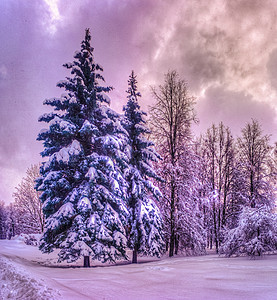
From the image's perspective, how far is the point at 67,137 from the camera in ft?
34.2

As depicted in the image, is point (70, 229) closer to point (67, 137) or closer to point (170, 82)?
point (67, 137)

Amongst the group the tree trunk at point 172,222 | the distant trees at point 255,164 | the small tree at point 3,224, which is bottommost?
the small tree at point 3,224

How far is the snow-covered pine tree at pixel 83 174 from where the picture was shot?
8938mm

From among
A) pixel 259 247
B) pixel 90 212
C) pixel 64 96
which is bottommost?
pixel 259 247

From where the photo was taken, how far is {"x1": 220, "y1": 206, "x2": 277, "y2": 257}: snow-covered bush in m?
8.63

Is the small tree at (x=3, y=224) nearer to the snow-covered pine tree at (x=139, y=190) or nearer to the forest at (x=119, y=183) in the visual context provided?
the forest at (x=119, y=183)

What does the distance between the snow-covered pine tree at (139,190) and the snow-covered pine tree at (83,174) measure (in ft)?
4.37

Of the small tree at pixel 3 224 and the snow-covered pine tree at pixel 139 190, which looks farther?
the small tree at pixel 3 224

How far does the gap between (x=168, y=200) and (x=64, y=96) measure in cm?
923

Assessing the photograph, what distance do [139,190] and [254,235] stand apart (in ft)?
20.1

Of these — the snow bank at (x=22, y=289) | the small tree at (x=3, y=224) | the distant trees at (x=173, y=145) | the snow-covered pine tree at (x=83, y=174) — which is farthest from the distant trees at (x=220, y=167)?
the small tree at (x=3, y=224)

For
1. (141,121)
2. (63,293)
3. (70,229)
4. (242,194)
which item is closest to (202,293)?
(63,293)

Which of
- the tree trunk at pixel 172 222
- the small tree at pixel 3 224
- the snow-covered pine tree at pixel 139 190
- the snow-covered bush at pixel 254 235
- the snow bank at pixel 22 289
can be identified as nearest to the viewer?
the snow bank at pixel 22 289

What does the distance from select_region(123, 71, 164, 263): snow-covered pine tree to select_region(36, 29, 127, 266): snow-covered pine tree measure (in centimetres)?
133
